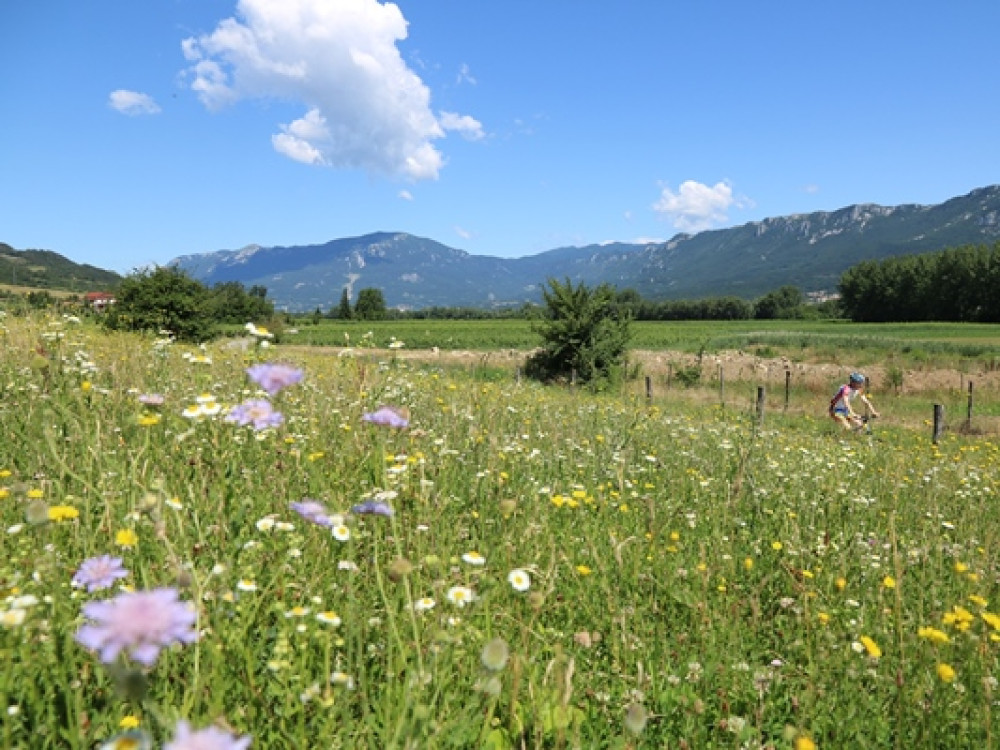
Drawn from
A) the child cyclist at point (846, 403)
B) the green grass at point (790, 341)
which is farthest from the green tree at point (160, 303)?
the child cyclist at point (846, 403)

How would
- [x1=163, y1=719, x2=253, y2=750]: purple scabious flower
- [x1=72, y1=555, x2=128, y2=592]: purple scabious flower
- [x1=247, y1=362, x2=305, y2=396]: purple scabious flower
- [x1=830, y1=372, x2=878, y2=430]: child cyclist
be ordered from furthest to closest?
[x1=830, y1=372, x2=878, y2=430]: child cyclist
[x1=247, y1=362, x2=305, y2=396]: purple scabious flower
[x1=72, y1=555, x2=128, y2=592]: purple scabious flower
[x1=163, y1=719, x2=253, y2=750]: purple scabious flower

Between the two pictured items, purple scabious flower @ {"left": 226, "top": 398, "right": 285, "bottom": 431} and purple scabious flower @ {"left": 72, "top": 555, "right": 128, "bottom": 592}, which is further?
purple scabious flower @ {"left": 226, "top": 398, "right": 285, "bottom": 431}

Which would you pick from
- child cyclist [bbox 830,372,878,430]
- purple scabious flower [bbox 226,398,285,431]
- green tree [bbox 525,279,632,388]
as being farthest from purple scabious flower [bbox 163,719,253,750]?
green tree [bbox 525,279,632,388]

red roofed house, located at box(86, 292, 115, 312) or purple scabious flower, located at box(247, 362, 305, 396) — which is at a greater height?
red roofed house, located at box(86, 292, 115, 312)

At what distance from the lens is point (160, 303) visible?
68.6 feet

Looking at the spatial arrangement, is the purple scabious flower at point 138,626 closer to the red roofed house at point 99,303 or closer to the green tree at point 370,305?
the red roofed house at point 99,303

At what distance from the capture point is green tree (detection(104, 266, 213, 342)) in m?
20.5

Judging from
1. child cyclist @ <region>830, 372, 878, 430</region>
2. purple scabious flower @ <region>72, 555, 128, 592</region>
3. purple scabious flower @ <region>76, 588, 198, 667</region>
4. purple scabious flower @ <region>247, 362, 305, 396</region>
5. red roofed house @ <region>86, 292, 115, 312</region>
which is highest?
red roofed house @ <region>86, 292, 115, 312</region>

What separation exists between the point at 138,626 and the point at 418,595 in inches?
55.9

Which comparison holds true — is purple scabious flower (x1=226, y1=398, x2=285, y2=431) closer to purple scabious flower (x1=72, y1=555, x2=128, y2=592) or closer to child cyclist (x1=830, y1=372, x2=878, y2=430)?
purple scabious flower (x1=72, y1=555, x2=128, y2=592)

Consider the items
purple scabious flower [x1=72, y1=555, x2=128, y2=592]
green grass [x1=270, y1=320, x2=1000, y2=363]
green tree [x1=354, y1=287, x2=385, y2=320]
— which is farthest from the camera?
green tree [x1=354, y1=287, x2=385, y2=320]

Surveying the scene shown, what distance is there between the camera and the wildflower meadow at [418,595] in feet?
4.57

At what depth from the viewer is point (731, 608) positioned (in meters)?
2.90

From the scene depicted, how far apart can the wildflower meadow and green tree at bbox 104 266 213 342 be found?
17.9 m
